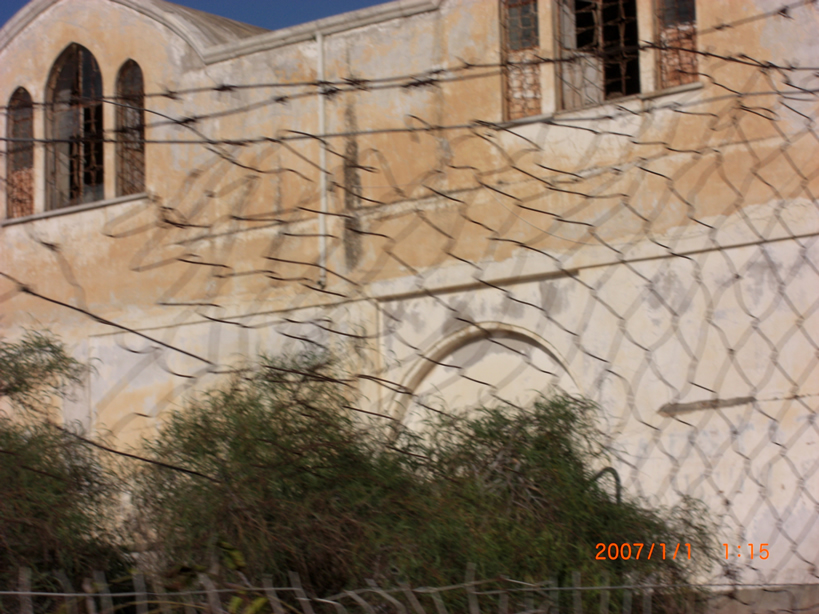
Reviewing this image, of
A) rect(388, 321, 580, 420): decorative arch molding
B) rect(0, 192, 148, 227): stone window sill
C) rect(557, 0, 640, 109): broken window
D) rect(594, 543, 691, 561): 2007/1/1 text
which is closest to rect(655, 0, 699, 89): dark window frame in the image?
rect(557, 0, 640, 109): broken window

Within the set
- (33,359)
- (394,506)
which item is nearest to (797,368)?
(394,506)

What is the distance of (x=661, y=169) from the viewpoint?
4.20 metres

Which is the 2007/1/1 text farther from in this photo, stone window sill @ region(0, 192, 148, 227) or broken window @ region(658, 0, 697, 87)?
stone window sill @ region(0, 192, 148, 227)

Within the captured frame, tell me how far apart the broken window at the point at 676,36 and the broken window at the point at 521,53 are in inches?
26.5

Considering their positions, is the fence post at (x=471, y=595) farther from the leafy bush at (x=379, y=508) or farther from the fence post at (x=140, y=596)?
the fence post at (x=140, y=596)

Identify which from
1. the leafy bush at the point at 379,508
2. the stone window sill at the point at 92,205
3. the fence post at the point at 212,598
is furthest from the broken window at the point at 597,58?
the fence post at the point at 212,598

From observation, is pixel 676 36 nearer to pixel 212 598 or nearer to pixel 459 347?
pixel 459 347

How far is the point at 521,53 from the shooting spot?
4863mm

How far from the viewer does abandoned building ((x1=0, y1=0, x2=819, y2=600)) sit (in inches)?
148

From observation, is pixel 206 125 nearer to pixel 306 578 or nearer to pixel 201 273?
pixel 201 273

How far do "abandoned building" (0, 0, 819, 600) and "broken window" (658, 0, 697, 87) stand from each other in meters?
0.02

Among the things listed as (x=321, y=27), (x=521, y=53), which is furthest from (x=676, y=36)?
(x=321, y=27)

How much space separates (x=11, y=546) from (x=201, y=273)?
291 centimetres

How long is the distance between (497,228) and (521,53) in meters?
1.09
